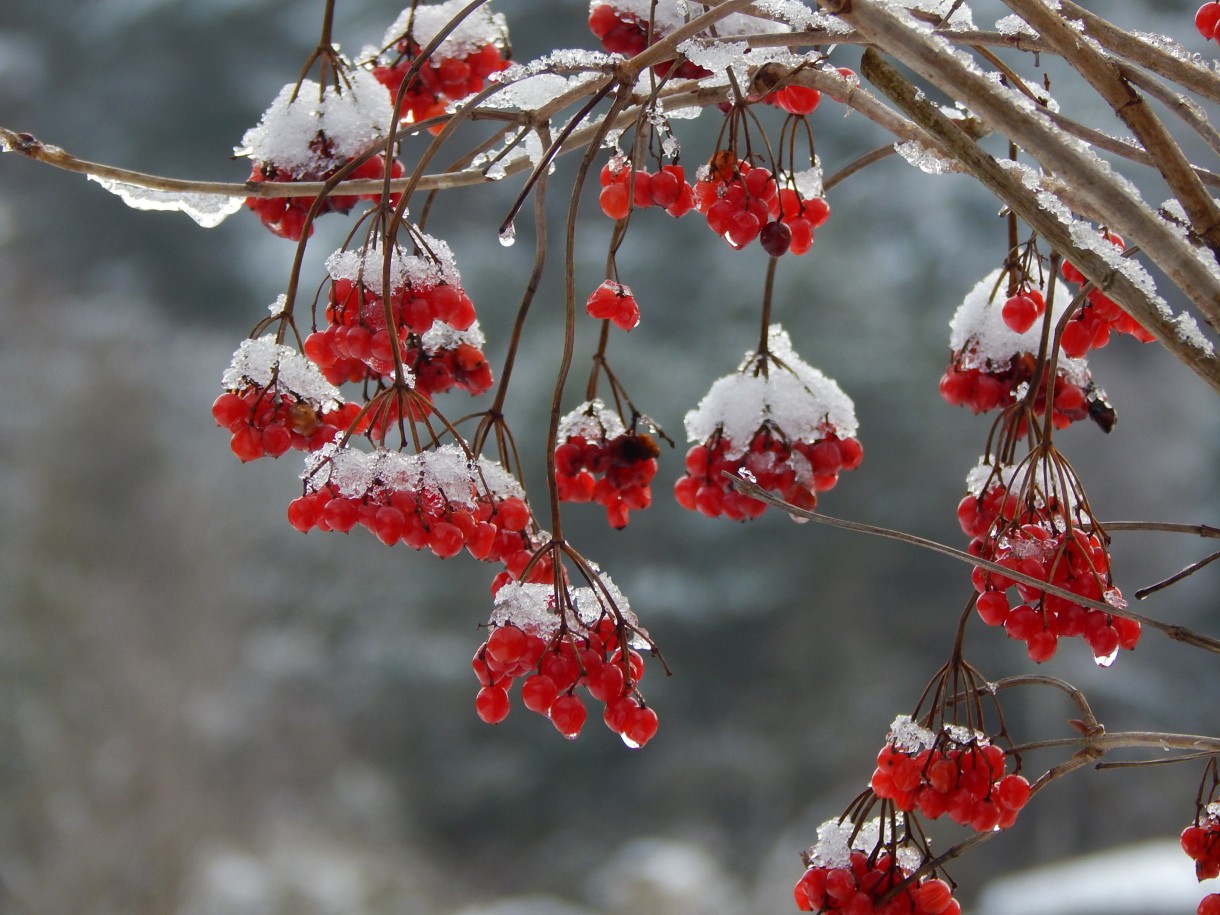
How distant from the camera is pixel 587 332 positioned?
25.9 feet

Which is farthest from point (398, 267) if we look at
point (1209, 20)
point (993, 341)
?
point (1209, 20)

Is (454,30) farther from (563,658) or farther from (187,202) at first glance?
(563,658)

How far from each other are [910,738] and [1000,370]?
0.30 metres

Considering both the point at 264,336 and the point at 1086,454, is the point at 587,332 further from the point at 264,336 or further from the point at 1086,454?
the point at 264,336

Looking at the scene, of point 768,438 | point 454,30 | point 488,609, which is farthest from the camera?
point 488,609

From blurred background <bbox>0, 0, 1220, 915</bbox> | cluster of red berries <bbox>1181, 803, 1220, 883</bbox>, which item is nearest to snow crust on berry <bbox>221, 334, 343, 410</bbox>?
cluster of red berries <bbox>1181, 803, 1220, 883</bbox>

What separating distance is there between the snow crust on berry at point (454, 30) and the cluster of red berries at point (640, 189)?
23cm

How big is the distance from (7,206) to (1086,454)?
1026 cm

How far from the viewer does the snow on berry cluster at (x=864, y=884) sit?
0.69 m

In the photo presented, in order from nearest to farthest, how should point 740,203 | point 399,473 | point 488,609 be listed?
point 399,473, point 740,203, point 488,609

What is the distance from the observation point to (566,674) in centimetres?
66

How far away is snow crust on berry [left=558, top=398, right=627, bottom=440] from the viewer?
873 mm

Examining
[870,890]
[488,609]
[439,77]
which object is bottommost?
[870,890]

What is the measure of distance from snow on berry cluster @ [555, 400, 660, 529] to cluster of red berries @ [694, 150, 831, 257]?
18 cm
